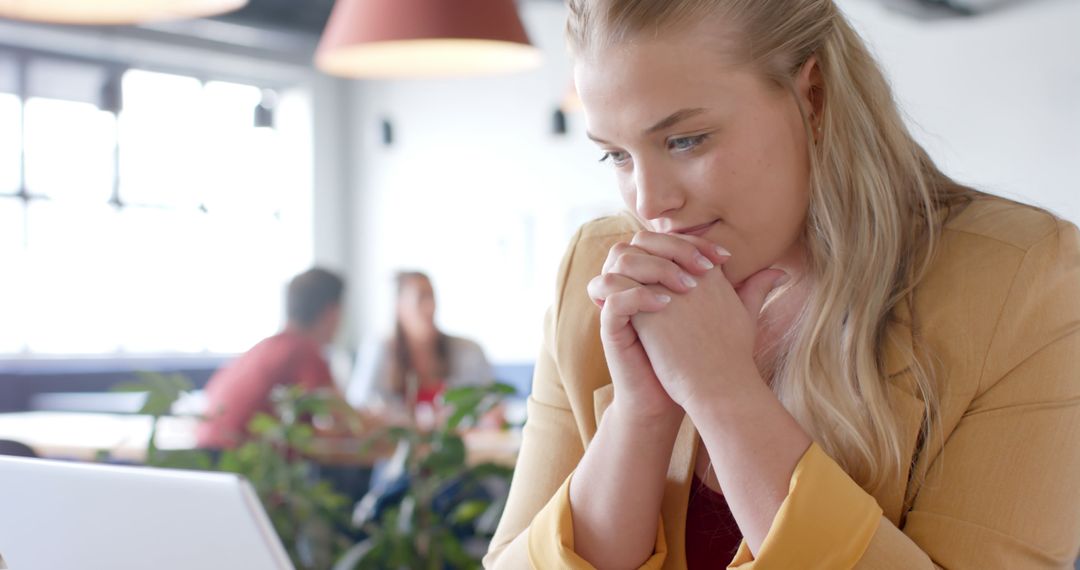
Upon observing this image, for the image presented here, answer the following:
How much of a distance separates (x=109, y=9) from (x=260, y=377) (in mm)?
1678

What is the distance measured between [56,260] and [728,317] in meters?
8.29

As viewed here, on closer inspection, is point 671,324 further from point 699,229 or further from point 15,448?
point 15,448

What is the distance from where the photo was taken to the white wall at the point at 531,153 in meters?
6.40

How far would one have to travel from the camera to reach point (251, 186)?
32.3 ft

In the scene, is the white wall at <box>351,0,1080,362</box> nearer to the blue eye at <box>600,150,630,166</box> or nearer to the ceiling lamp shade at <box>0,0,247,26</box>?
the ceiling lamp shade at <box>0,0,247,26</box>

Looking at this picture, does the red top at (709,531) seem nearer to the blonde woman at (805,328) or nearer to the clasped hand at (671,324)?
the blonde woman at (805,328)

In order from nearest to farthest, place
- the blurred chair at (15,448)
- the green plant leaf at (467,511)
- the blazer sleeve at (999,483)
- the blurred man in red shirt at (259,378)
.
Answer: the blazer sleeve at (999,483)
the blurred chair at (15,448)
the green plant leaf at (467,511)
the blurred man in red shirt at (259,378)

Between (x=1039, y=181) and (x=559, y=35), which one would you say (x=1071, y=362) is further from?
(x=559, y=35)

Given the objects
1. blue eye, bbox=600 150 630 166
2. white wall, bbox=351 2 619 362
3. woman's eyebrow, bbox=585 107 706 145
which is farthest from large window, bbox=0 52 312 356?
woman's eyebrow, bbox=585 107 706 145

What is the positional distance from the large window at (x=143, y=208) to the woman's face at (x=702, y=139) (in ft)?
22.3

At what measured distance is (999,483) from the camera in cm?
112

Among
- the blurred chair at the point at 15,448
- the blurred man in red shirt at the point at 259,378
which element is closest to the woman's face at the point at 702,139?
the blurred chair at the point at 15,448

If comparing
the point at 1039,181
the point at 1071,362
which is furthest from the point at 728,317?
the point at 1039,181

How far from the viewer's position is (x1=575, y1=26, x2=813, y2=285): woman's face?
120 cm
